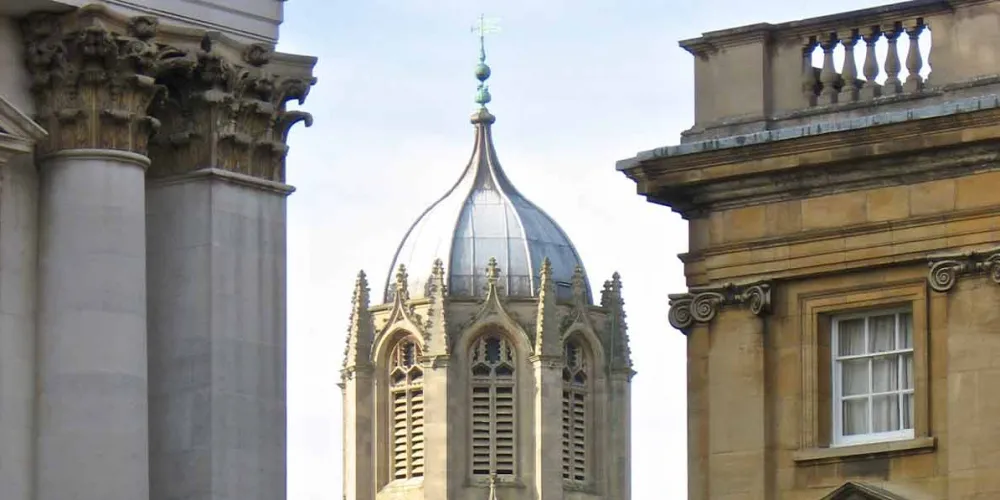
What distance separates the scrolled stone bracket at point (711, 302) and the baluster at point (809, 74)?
1.90 metres

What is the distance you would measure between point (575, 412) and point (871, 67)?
3430 inches

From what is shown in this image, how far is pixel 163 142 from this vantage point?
27734mm

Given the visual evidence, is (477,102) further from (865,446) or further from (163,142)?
(163,142)

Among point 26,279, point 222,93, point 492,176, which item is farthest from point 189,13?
point 492,176

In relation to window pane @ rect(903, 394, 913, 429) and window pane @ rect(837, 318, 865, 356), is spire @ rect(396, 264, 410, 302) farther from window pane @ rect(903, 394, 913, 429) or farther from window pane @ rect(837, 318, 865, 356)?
window pane @ rect(903, 394, 913, 429)

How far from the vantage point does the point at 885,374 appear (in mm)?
37125

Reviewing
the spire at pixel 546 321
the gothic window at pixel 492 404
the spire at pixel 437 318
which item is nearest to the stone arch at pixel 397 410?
the spire at pixel 437 318

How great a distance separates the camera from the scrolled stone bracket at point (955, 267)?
119ft

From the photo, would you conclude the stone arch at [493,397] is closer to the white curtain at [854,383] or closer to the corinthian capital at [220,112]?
the white curtain at [854,383]

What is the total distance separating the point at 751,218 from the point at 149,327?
11914mm

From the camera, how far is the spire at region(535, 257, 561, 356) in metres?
121

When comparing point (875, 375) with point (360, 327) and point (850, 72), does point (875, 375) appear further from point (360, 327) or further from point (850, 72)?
point (360, 327)

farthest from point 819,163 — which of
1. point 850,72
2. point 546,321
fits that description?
point 546,321

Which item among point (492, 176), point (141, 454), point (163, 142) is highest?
point (492, 176)
